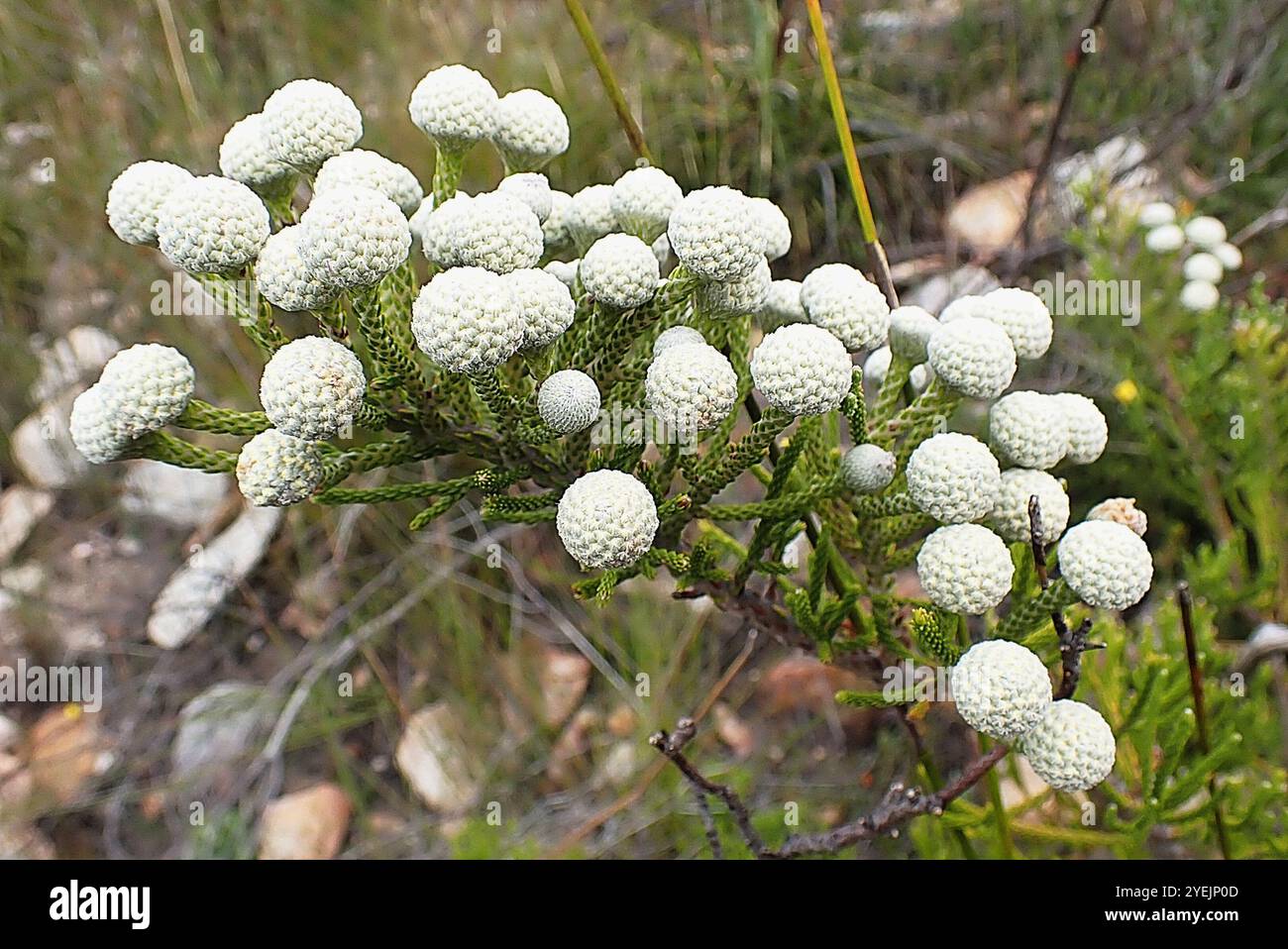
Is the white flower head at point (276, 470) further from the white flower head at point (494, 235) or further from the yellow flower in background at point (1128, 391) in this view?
the yellow flower in background at point (1128, 391)

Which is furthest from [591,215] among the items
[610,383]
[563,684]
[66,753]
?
[66,753]

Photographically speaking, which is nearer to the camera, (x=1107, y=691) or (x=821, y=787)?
(x=1107, y=691)

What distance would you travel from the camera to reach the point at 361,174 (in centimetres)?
84

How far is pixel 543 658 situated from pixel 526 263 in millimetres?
2382

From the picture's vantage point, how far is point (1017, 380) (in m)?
3.09

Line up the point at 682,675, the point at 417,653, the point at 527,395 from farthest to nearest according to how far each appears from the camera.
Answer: the point at 417,653 → the point at 682,675 → the point at 527,395

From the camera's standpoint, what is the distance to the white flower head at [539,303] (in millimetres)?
740

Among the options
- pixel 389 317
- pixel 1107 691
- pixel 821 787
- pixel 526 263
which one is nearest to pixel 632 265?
pixel 526 263

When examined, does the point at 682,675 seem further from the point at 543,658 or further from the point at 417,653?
the point at 417,653

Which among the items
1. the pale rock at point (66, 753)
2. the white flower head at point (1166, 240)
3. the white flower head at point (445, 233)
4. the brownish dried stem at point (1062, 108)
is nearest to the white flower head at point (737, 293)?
the white flower head at point (445, 233)

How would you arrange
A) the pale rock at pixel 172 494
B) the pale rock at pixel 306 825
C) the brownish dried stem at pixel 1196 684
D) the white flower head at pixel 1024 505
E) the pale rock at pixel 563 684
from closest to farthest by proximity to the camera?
the white flower head at pixel 1024 505
the brownish dried stem at pixel 1196 684
the pale rock at pixel 306 825
the pale rock at pixel 563 684
the pale rock at pixel 172 494

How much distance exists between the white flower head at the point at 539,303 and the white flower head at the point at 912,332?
394mm

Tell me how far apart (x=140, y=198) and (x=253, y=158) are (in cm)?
11
